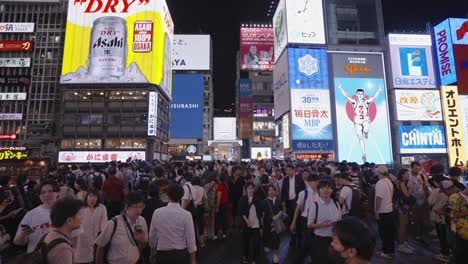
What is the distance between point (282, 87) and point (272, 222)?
108ft

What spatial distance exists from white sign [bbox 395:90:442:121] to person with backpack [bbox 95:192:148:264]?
3634 centimetres

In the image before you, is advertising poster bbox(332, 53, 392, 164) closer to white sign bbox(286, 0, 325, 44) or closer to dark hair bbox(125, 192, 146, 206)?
white sign bbox(286, 0, 325, 44)

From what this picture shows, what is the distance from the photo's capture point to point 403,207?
7.58 meters

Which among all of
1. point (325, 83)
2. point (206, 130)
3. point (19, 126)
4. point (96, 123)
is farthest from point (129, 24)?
point (206, 130)

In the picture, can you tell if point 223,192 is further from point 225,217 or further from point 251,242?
point 251,242

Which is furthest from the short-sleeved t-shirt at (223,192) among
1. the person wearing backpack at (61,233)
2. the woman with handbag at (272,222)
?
the person wearing backpack at (61,233)

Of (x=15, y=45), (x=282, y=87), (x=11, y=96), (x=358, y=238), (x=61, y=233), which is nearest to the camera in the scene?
(x=358, y=238)

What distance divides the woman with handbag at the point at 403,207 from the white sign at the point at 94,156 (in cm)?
4524

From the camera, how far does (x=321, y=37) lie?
35656 millimetres

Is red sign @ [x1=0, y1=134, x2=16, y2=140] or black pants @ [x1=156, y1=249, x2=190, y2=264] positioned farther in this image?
red sign @ [x1=0, y1=134, x2=16, y2=140]

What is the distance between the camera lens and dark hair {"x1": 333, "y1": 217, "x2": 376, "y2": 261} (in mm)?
1915

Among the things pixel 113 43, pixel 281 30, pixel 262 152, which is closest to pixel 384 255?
pixel 281 30

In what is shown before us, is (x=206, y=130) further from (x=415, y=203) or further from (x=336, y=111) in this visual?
(x=415, y=203)

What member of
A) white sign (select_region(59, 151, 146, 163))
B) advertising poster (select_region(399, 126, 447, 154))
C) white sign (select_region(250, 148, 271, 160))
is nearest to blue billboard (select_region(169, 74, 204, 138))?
white sign (select_region(250, 148, 271, 160))
